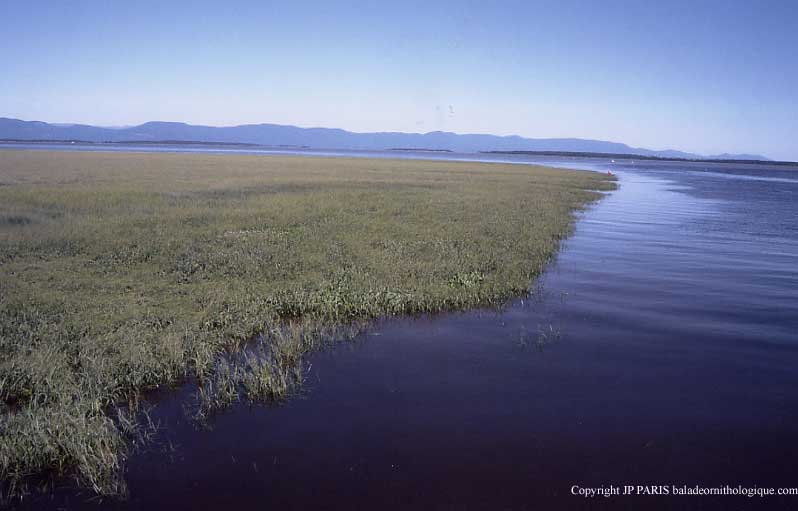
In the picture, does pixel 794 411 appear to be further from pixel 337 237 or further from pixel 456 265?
pixel 337 237

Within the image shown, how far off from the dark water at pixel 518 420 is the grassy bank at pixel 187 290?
2.39 feet

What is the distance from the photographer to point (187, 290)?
1288 centimetres

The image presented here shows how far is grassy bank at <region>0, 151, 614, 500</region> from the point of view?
7457 millimetres

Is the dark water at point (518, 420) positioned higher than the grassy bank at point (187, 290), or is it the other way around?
the grassy bank at point (187, 290)

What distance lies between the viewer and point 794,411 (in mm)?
8172

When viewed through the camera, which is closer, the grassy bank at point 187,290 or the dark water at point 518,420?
the dark water at point 518,420

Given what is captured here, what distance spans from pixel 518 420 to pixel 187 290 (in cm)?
892

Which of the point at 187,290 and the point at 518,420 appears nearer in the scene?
the point at 518,420

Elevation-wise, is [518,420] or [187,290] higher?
[187,290]

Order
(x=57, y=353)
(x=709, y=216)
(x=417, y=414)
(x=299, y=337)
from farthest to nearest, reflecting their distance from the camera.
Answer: (x=709, y=216) → (x=299, y=337) → (x=57, y=353) → (x=417, y=414)

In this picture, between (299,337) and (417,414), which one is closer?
(417,414)

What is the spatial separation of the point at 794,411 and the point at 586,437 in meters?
3.68

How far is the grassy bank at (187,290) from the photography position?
7457 mm

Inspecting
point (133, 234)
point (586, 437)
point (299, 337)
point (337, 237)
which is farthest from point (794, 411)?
point (133, 234)
